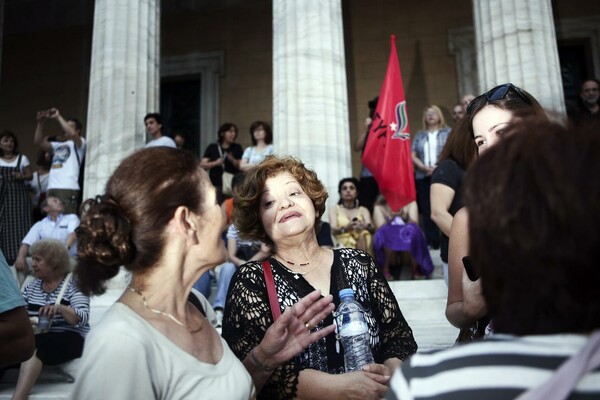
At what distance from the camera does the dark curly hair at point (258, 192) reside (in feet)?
8.80

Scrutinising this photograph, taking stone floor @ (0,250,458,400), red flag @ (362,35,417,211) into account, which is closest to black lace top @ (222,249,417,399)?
stone floor @ (0,250,458,400)

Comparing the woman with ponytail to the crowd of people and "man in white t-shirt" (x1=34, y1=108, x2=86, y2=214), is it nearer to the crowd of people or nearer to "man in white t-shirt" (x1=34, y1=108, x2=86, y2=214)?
the crowd of people

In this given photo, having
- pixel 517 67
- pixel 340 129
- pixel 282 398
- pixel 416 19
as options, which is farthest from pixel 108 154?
pixel 416 19

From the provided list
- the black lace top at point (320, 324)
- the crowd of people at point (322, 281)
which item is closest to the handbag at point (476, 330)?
the crowd of people at point (322, 281)

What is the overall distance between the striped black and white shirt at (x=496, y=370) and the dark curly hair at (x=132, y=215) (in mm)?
950

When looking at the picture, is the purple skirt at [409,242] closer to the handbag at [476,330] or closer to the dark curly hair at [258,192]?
the dark curly hair at [258,192]

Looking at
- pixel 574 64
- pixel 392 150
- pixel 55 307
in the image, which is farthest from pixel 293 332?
pixel 574 64

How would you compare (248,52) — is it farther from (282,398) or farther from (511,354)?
(511,354)

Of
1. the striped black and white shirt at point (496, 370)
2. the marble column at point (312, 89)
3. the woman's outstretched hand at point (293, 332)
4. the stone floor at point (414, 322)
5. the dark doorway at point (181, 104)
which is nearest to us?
the striped black and white shirt at point (496, 370)

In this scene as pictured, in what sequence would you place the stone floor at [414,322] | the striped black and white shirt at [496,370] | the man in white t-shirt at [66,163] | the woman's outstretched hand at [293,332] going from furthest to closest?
the man in white t-shirt at [66,163] → the stone floor at [414,322] → the woman's outstretched hand at [293,332] → the striped black and white shirt at [496,370]

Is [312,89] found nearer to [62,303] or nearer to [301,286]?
[62,303]

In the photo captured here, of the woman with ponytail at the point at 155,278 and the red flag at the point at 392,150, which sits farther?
the red flag at the point at 392,150

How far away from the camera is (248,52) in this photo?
13.1m

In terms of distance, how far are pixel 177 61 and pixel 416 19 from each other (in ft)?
18.3
